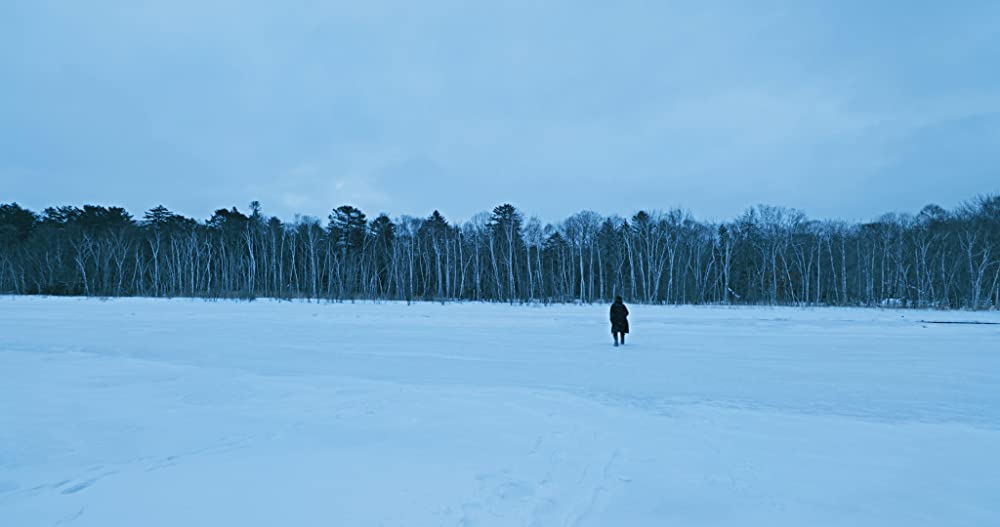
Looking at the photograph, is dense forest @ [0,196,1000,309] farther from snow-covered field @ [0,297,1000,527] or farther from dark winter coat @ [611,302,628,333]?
snow-covered field @ [0,297,1000,527]

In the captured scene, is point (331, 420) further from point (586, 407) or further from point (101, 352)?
point (101, 352)

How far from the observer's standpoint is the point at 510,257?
44812 mm

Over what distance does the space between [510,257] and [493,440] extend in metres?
39.7

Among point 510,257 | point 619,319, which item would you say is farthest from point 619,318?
point 510,257

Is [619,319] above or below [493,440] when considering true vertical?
above

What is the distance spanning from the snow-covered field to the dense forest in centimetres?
3345

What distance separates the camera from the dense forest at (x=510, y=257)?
4356 cm

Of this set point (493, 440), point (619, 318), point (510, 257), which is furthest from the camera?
point (510, 257)

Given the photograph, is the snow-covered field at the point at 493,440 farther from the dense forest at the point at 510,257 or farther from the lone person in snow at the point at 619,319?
the dense forest at the point at 510,257

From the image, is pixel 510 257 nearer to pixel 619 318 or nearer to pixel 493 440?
pixel 619 318

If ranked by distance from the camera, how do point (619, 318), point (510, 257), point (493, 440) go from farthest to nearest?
point (510, 257) → point (619, 318) → point (493, 440)

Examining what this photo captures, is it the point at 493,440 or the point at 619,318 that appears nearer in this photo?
the point at 493,440

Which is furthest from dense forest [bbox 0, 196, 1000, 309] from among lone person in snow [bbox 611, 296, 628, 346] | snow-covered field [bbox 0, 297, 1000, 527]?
snow-covered field [bbox 0, 297, 1000, 527]

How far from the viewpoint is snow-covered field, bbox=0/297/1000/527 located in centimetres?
353
